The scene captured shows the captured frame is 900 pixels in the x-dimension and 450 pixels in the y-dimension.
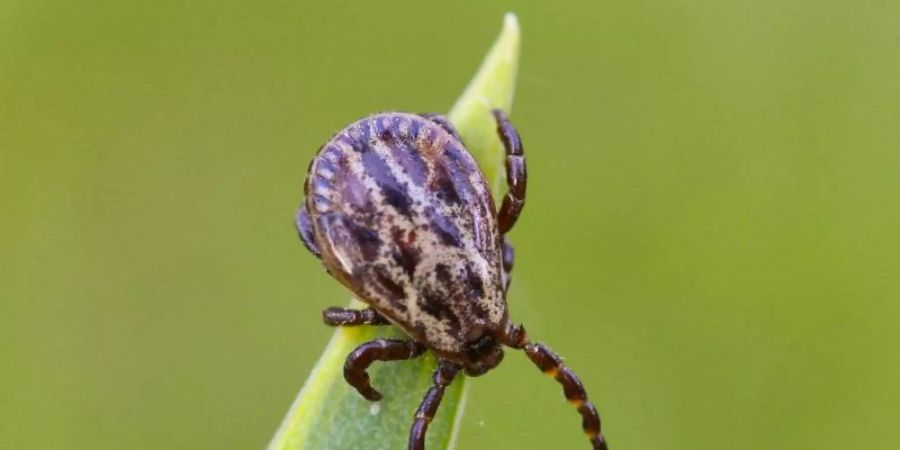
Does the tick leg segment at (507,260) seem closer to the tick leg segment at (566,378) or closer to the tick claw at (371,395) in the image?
the tick leg segment at (566,378)

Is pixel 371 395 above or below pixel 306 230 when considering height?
below

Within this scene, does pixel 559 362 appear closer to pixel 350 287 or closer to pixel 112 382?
pixel 350 287

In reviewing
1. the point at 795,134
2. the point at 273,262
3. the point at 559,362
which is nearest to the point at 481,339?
the point at 559,362

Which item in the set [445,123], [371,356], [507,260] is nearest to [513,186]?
[507,260]

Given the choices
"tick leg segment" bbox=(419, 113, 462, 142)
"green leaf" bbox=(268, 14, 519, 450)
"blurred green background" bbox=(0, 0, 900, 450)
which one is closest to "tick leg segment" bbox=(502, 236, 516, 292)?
"tick leg segment" bbox=(419, 113, 462, 142)

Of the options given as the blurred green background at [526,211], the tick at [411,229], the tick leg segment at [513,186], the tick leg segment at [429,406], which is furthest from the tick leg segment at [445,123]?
the blurred green background at [526,211]

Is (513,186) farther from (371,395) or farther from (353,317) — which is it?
(371,395)
